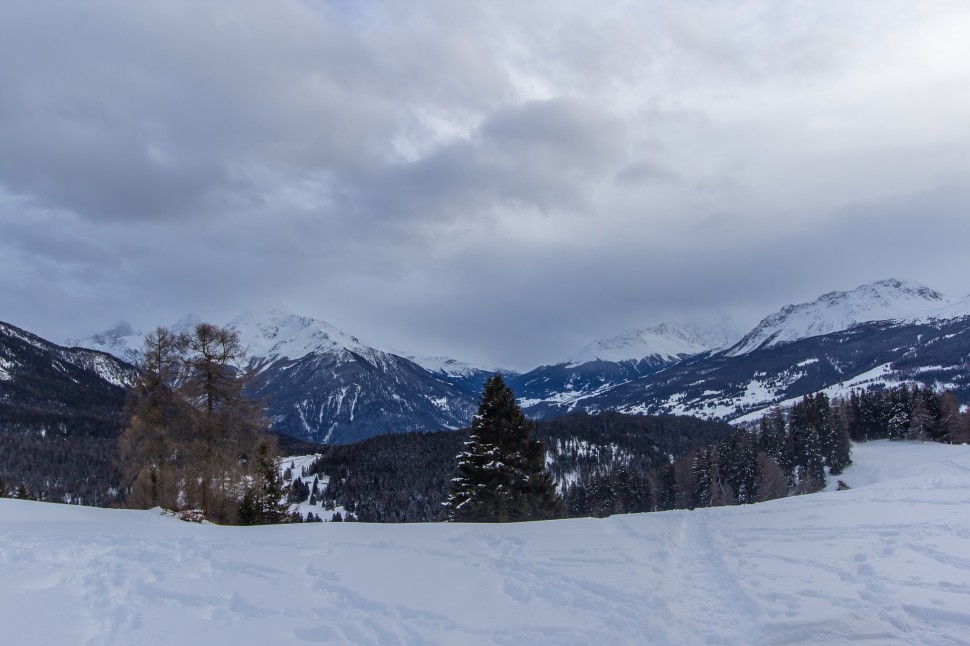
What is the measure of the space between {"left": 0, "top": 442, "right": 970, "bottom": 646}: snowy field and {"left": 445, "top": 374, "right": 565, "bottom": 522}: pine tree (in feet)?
30.3

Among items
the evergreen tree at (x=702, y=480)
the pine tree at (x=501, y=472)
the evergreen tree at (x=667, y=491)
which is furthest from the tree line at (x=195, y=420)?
the evergreen tree at (x=667, y=491)

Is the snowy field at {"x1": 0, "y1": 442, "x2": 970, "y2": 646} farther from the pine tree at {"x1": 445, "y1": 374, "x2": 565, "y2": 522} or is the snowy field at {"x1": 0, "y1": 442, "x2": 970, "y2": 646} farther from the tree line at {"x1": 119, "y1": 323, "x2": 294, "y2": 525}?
the pine tree at {"x1": 445, "y1": 374, "x2": 565, "y2": 522}

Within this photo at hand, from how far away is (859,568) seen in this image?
12.9 meters

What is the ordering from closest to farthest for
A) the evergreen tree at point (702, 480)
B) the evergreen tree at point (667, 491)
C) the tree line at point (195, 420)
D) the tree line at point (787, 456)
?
the tree line at point (195, 420) → the tree line at point (787, 456) → the evergreen tree at point (702, 480) → the evergreen tree at point (667, 491)

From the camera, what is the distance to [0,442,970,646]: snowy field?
888 centimetres

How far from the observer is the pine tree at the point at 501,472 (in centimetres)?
2931

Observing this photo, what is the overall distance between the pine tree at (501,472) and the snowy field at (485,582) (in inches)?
363

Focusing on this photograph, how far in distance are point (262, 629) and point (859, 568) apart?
12751 millimetres

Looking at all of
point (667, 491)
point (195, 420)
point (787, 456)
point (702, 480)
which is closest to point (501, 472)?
point (195, 420)

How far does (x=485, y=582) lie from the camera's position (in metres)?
12.4

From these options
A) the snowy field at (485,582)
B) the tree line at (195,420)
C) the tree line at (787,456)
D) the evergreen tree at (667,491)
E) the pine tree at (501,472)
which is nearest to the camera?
the snowy field at (485,582)

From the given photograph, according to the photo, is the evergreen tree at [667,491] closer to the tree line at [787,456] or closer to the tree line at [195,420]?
the tree line at [787,456]

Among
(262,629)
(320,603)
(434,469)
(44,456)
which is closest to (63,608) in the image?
(262,629)

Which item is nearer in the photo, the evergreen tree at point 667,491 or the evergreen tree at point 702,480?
the evergreen tree at point 702,480
